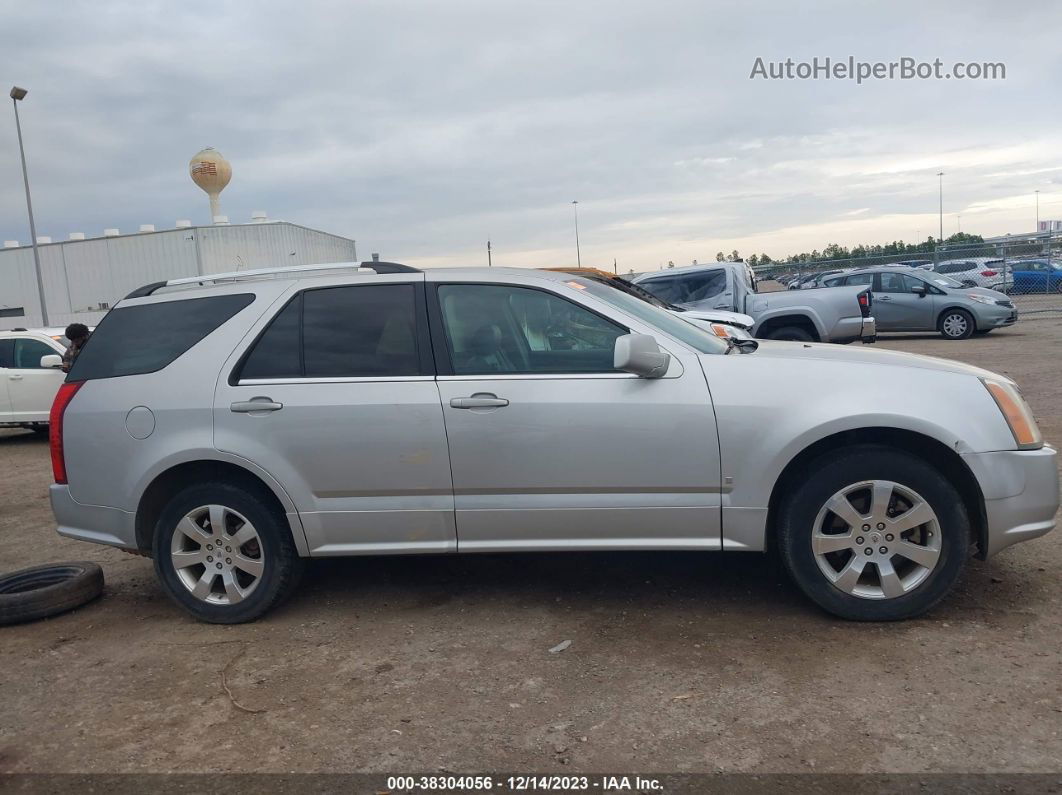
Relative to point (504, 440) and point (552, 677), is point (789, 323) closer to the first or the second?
point (504, 440)

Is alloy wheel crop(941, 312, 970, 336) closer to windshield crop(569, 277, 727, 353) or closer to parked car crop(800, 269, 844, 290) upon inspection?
parked car crop(800, 269, 844, 290)

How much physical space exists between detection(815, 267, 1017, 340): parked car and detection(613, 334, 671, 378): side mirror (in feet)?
52.4

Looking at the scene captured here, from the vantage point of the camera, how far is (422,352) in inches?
176

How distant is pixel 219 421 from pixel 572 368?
1829 millimetres

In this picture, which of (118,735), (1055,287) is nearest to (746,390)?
(118,735)

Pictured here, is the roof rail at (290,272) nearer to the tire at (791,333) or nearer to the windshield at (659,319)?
the windshield at (659,319)

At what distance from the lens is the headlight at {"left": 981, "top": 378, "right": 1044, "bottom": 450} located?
13.3 feet

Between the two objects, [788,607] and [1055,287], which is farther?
[1055,287]

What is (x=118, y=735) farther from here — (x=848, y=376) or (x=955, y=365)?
(x=955, y=365)

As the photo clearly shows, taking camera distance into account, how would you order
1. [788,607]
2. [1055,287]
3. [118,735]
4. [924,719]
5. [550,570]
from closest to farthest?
[924,719]
[118,735]
[788,607]
[550,570]
[1055,287]

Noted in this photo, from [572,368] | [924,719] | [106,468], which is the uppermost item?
[572,368]

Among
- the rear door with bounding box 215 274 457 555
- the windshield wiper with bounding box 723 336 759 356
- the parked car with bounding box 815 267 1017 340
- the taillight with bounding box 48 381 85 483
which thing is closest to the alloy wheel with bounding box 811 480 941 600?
the windshield wiper with bounding box 723 336 759 356

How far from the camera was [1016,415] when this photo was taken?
4.09 metres

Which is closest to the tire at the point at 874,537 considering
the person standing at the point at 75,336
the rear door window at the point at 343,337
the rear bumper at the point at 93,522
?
the rear door window at the point at 343,337
